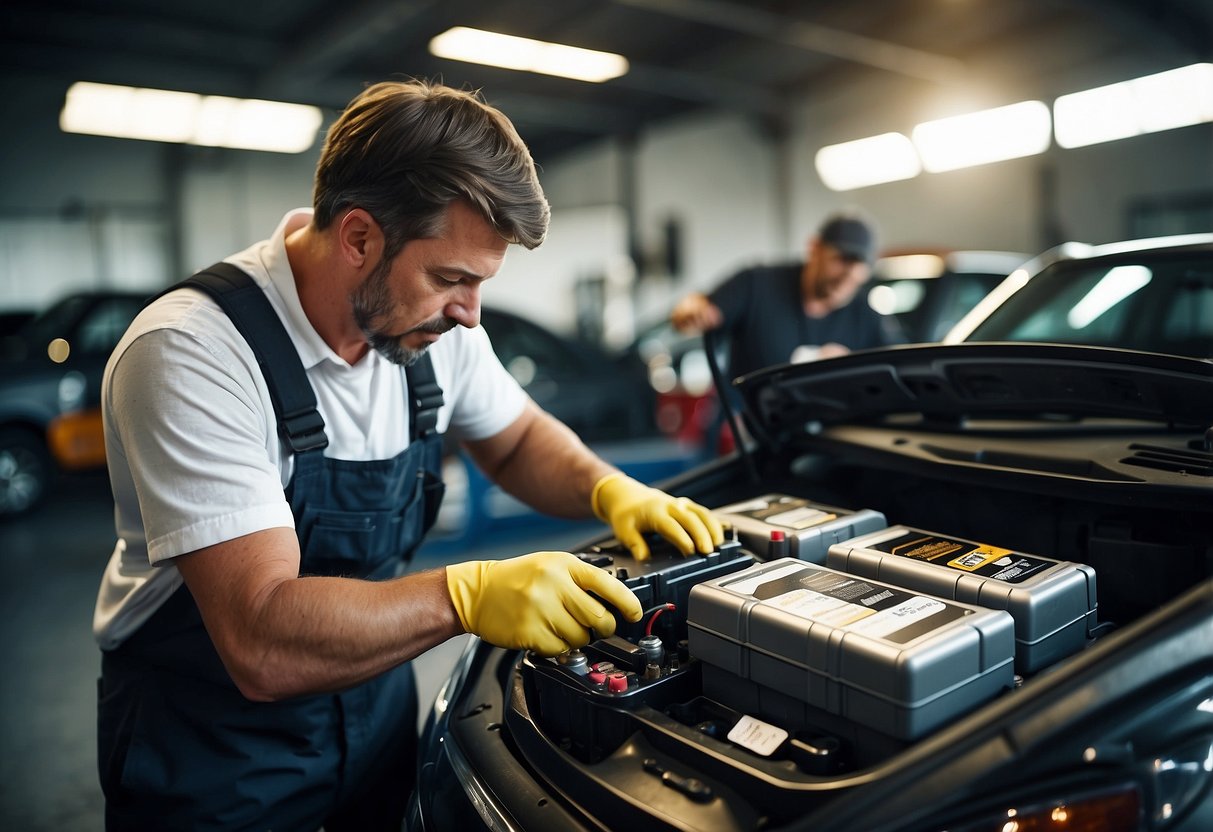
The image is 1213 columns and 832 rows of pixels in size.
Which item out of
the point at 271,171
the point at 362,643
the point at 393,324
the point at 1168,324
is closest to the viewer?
the point at 362,643

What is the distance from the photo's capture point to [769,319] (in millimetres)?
3459

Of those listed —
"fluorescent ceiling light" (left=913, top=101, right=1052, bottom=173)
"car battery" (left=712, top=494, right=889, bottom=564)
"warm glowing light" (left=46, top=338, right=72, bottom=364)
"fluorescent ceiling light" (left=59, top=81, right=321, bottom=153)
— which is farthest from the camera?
"fluorescent ceiling light" (left=913, top=101, right=1052, bottom=173)

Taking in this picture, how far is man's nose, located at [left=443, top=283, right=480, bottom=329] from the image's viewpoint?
140 centimetres

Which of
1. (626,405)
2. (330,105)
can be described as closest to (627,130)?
(330,105)

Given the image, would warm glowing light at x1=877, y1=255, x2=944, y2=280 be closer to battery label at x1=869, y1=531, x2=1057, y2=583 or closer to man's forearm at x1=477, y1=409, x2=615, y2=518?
man's forearm at x1=477, y1=409, x2=615, y2=518

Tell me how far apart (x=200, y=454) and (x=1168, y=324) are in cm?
242

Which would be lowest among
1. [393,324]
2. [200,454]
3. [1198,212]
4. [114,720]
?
[114,720]

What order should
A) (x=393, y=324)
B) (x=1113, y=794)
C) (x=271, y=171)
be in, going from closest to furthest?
(x=1113, y=794), (x=393, y=324), (x=271, y=171)

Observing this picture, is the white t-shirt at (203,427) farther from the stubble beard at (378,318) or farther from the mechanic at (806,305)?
the mechanic at (806,305)

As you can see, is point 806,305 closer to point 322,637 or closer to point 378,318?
point 378,318

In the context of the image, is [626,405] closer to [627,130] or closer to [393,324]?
[393,324]

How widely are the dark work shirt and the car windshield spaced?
3.35 feet

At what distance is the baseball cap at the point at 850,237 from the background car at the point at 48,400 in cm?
475

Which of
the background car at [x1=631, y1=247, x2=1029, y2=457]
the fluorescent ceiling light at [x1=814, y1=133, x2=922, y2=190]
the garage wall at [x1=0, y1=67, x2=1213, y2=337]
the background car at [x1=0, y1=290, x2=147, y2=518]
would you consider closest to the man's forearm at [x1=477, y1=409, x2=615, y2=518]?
the background car at [x1=631, y1=247, x2=1029, y2=457]
